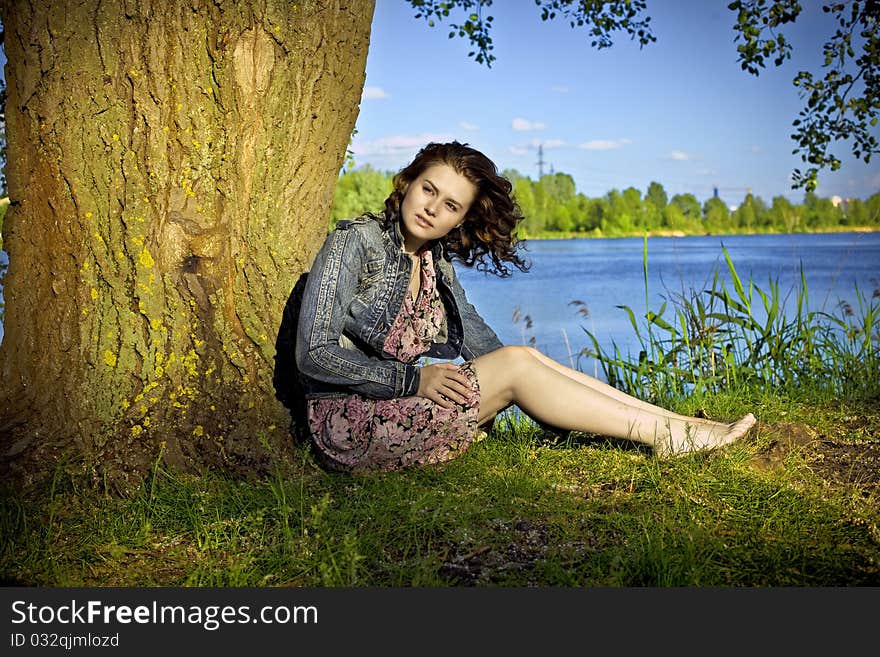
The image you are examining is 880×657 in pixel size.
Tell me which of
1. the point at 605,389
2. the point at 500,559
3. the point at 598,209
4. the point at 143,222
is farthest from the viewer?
the point at 598,209

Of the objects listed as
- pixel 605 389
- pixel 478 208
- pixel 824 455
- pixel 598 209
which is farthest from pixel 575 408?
pixel 598 209

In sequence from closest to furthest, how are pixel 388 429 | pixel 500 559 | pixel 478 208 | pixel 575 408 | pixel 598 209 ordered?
pixel 500 559 < pixel 388 429 < pixel 575 408 < pixel 478 208 < pixel 598 209

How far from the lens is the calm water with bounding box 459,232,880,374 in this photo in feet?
32.0

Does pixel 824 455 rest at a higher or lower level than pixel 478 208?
lower

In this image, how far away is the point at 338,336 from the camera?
2.75 m

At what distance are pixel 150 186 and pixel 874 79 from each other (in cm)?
401

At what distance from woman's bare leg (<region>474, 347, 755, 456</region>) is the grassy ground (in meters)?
0.08

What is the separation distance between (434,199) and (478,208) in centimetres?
24

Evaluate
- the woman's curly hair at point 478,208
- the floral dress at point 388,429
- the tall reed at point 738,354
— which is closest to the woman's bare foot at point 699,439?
the floral dress at point 388,429

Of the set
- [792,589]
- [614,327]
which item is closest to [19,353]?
[792,589]

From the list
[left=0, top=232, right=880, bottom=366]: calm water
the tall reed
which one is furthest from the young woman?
[left=0, top=232, right=880, bottom=366]: calm water

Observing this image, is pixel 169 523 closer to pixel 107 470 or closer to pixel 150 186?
pixel 107 470

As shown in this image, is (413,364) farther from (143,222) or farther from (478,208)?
(143,222)

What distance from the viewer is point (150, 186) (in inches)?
107
